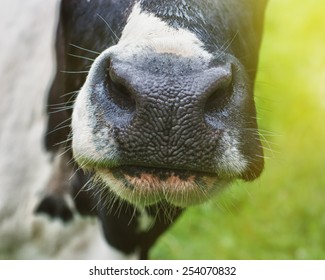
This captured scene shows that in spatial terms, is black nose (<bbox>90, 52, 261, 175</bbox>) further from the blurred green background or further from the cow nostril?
the blurred green background

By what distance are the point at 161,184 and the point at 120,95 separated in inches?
7.8

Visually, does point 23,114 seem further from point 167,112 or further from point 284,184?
point 284,184

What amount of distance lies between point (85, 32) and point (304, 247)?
4.74 feet

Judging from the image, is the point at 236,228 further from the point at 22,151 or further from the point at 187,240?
the point at 22,151

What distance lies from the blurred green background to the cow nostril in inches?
53.2

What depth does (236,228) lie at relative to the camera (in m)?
3.25

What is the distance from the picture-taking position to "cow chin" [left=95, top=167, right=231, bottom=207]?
5.50 feet

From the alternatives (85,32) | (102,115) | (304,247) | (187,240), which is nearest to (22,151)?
(85,32)

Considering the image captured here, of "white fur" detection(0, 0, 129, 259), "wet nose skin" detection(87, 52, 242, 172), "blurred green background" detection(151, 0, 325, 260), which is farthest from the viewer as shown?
"blurred green background" detection(151, 0, 325, 260)

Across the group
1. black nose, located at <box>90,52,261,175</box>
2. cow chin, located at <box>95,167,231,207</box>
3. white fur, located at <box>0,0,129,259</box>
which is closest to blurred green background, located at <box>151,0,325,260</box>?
white fur, located at <box>0,0,129,259</box>

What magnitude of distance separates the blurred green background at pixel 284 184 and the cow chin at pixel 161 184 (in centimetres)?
118

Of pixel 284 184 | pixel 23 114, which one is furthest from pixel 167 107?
pixel 284 184

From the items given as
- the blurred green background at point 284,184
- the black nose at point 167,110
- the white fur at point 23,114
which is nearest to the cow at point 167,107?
the black nose at point 167,110

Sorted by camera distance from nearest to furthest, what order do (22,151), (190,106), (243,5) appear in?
1. (190,106)
2. (243,5)
3. (22,151)
